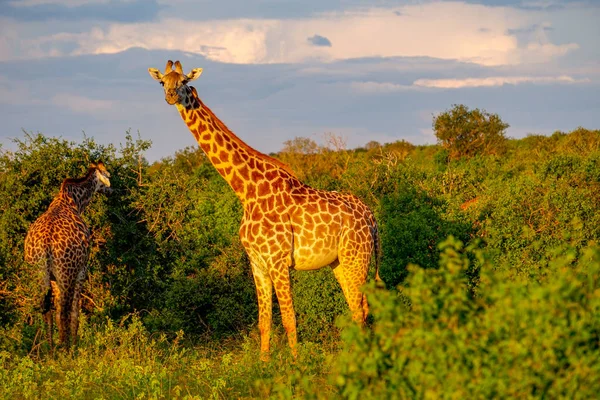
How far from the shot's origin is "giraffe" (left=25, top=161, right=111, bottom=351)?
1177 centimetres

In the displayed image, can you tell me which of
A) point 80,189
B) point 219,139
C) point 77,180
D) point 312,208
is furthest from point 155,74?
point 80,189

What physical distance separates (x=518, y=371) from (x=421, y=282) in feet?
2.79

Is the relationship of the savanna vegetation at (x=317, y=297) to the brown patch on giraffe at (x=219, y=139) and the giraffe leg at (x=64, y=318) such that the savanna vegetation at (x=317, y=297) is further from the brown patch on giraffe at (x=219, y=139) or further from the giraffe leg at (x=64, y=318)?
the brown patch on giraffe at (x=219, y=139)

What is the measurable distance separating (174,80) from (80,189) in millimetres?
4103

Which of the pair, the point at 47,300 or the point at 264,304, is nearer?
the point at 264,304

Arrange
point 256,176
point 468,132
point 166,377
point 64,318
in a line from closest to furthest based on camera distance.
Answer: point 166,377, point 256,176, point 64,318, point 468,132

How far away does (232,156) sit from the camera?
10.4m

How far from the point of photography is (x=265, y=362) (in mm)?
9031

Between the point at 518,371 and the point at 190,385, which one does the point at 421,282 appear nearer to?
the point at 518,371

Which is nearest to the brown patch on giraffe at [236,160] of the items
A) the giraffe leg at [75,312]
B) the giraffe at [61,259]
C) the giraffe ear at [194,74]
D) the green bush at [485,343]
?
the giraffe ear at [194,74]

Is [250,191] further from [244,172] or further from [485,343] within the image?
[485,343]

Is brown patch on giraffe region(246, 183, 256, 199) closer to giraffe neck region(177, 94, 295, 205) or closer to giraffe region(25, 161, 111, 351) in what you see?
giraffe neck region(177, 94, 295, 205)

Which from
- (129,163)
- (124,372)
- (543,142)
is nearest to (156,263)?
(129,163)

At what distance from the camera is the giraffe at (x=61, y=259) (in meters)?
11.8
